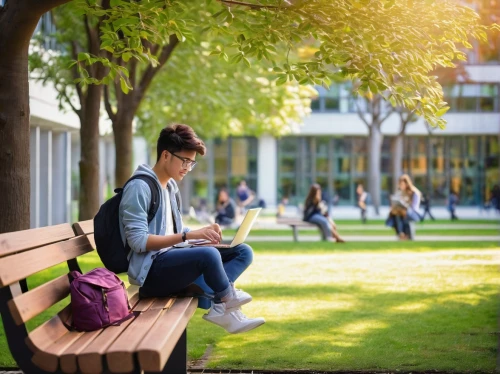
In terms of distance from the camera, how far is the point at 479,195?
199ft

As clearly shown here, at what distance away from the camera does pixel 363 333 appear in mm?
8578

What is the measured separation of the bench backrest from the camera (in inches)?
177

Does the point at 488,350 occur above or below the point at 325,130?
below

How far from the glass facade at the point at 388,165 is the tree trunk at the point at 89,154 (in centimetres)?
4096

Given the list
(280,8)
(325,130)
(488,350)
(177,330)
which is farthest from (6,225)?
(325,130)

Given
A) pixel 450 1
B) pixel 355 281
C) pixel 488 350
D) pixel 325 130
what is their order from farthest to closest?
1. pixel 325 130
2. pixel 355 281
3. pixel 450 1
4. pixel 488 350

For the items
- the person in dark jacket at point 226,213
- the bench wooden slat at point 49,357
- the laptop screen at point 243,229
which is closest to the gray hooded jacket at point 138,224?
→ the laptop screen at point 243,229

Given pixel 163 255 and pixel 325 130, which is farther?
pixel 325 130

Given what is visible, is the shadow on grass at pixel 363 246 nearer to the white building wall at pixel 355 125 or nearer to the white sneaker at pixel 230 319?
the white sneaker at pixel 230 319

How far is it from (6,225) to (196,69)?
1670 cm

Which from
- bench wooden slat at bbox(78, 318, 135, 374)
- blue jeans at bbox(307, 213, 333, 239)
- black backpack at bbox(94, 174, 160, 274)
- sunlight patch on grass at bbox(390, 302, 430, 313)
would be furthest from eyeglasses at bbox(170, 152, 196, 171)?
blue jeans at bbox(307, 213, 333, 239)

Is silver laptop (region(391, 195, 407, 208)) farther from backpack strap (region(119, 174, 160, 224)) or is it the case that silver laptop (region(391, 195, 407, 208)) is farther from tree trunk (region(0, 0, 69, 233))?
backpack strap (region(119, 174, 160, 224))

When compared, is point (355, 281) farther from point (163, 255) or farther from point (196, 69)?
point (196, 69)

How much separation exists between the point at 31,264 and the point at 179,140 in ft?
5.52
